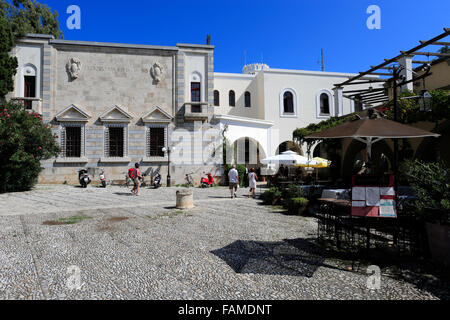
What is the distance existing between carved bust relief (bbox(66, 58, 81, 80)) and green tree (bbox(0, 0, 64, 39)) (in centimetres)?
461

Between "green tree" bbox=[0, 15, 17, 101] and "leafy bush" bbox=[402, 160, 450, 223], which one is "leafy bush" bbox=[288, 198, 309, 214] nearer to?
"leafy bush" bbox=[402, 160, 450, 223]

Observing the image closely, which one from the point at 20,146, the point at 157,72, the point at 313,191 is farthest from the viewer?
the point at 157,72

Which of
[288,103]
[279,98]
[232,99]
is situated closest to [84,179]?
[232,99]

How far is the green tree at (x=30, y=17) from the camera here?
68.4 ft

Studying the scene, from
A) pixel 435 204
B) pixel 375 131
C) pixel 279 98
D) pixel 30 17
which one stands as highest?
pixel 30 17

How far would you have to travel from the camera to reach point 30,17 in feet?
76.8

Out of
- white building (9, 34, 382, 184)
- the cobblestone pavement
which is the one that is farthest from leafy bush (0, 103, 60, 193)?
the cobblestone pavement

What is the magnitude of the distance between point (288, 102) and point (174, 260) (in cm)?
2229

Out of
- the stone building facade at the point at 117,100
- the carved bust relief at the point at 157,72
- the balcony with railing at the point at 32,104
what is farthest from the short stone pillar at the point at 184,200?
the balcony with railing at the point at 32,104

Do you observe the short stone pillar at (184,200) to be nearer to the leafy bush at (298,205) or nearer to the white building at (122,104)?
the leafy bush at (298,205)

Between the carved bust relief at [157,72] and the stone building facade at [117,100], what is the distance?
0.22 ft

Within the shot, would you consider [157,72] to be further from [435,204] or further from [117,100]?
[435,204]

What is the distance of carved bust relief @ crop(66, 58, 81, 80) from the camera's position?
18078mm
